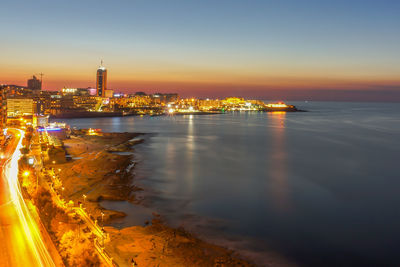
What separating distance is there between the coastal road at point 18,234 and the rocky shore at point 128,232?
1182mm

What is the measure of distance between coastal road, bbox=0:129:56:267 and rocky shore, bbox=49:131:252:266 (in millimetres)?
1182

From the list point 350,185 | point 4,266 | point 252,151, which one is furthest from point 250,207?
point 252,151

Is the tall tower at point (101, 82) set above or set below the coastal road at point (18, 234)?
above

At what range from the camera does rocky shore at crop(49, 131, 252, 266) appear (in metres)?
5.68

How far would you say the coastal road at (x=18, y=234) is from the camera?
4514 millimetres

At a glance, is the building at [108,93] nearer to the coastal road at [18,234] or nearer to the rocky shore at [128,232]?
the rocky shore at [128,232]

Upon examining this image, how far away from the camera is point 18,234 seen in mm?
5277

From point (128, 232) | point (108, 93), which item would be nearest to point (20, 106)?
Answer: point (128, 232)

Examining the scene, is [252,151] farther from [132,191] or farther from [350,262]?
[350,262]

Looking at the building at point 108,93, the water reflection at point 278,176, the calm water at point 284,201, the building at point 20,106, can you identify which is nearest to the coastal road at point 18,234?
the calm water at point 284,201

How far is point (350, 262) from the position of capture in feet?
20.3

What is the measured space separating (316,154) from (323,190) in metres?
8.12

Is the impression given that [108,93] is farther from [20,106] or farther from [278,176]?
[278,176]

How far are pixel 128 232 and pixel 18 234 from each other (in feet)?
6.81
